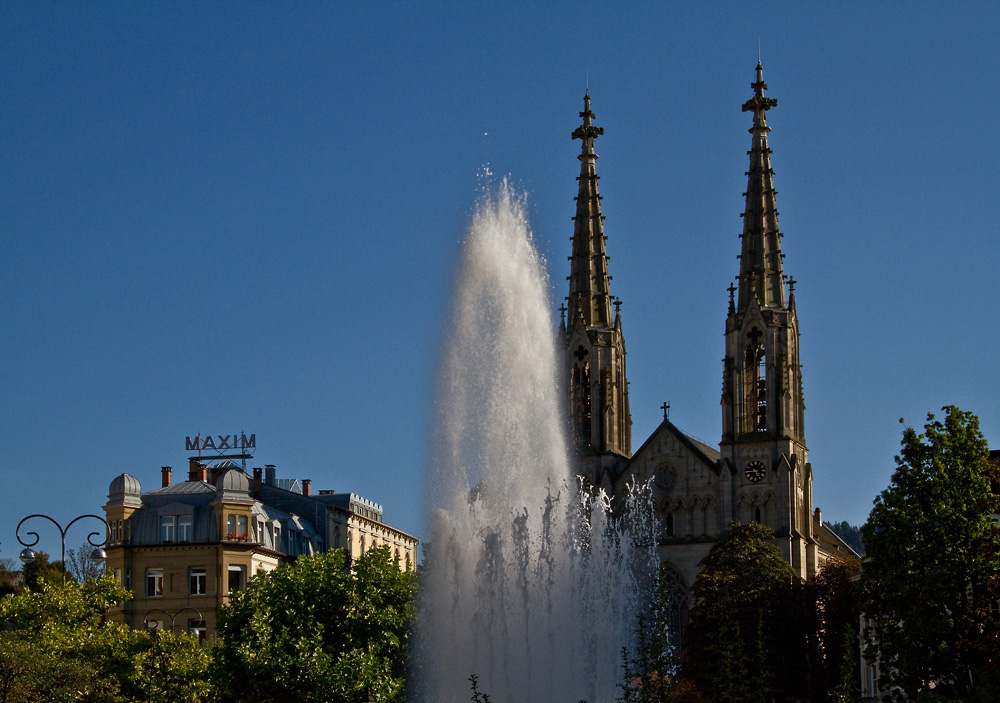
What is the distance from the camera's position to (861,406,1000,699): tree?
162ft

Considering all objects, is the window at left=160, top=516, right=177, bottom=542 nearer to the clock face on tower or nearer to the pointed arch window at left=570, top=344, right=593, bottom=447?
the pointed arch window at left=570, top=344, right=593, bottom=447

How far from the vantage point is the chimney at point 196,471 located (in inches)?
3728

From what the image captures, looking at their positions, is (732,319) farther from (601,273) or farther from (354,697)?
(354,697)

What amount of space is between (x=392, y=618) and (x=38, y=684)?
45.0ft

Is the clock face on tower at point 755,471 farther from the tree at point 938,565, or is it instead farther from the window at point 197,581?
the tree at point 938,565

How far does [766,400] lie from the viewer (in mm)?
96875

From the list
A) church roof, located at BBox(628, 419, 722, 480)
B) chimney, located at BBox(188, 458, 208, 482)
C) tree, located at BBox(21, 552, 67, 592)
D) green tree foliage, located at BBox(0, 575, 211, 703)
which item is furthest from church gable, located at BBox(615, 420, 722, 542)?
green tree foliage, located at BBox(0, 575, 211, 703)

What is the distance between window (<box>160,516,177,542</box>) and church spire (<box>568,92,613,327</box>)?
30709 mm

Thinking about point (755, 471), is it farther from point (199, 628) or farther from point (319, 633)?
point (319, 633)

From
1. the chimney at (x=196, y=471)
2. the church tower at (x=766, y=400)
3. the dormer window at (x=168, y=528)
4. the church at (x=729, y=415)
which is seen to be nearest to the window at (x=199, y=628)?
the dormer window at (x=168, y=528)

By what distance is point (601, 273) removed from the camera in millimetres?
104688

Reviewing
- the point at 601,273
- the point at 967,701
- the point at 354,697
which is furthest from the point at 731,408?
the point at 967,701

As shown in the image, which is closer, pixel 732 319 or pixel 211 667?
pixel 211 667

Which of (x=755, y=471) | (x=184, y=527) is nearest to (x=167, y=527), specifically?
(x=184, y=527)
